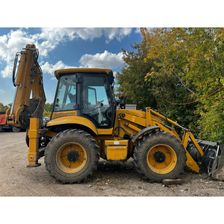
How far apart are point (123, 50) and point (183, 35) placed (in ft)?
34.5

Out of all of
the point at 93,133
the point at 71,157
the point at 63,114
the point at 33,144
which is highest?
the point at 63,114

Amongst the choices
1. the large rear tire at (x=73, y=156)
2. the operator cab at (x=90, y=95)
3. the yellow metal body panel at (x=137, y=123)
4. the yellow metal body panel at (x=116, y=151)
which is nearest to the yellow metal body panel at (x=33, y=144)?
the large rear tire at (x=73, y=156)

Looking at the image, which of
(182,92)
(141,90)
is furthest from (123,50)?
(182,92)

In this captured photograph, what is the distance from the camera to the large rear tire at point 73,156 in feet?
19.3

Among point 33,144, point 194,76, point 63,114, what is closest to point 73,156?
point 33,144

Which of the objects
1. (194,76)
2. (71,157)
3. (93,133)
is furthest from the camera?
(194,76)

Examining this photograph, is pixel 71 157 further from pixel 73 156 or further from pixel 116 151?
pixel 116 151

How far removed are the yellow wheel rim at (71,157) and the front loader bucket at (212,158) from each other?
2.53 meters

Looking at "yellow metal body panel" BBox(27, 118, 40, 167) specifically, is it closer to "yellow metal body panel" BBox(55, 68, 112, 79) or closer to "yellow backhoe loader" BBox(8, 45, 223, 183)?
"yellow backhoe loader" BBox(8, 45, 223, 183)

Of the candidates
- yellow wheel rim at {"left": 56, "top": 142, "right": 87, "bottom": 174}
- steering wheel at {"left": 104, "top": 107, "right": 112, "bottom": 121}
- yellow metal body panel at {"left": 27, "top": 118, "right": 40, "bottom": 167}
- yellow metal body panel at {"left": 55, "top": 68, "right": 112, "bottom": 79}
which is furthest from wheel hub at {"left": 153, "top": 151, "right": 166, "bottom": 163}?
yellow metal body panel at {"left": 27, "top": 118, "right": 40, "bottom": 167}

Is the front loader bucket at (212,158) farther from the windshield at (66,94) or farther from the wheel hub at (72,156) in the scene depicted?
the windshield at (66,94)

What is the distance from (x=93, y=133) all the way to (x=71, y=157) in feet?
2.34

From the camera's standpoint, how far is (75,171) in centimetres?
592

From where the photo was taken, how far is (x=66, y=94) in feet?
21.3
